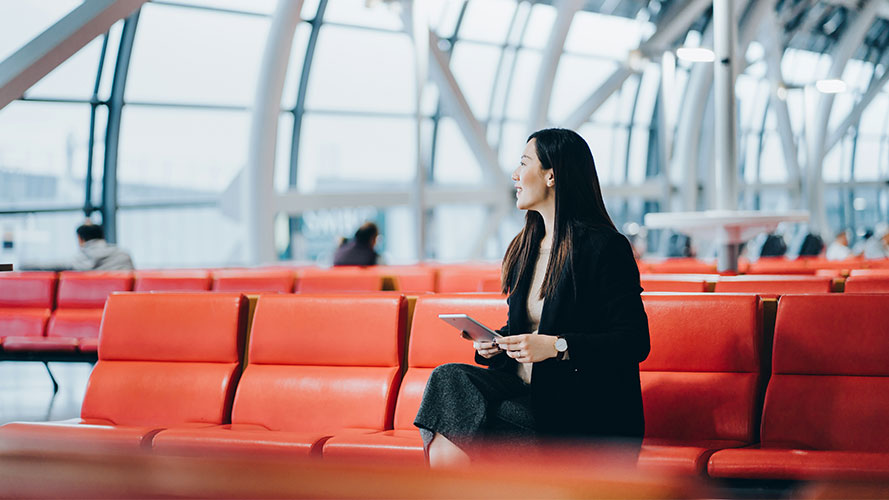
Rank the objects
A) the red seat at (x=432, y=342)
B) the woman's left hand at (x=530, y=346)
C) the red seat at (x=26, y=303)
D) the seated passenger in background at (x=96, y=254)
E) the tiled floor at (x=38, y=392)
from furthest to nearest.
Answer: the seated passenger in background at (x=96, y=254) → the red seat at (x=26, y=303) → the tiled floor at (x=38, y=392) → the red seat at (x=432, y=342) → the woman's left hand at (x=530, y=346)

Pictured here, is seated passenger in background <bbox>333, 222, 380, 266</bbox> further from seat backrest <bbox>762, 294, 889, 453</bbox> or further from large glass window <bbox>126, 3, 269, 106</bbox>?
seat backrest <bbox>762, 294, 889, 453</bbox>

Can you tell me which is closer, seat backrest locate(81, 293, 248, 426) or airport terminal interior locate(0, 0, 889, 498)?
airport terminal interior locate(0, 0, 889, 498)

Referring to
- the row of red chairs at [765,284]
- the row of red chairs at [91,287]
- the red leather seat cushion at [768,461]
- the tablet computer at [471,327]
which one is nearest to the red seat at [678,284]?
the row of red chairs at [765,284]

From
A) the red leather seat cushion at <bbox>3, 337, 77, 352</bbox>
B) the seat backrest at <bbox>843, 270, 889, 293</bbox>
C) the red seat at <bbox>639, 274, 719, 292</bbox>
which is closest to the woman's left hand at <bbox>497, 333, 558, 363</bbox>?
the red seat at <bbox>639, 274, 719, 292</bbox>

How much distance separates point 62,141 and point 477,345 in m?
13.3

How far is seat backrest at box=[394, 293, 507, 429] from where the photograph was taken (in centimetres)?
377

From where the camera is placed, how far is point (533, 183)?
10.4 feet

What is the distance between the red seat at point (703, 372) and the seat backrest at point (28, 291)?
6472 mm

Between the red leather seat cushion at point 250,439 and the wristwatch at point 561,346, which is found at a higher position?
the wristwatch at point 561,346

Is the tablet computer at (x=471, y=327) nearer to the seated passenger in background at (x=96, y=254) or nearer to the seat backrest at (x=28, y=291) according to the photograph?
the seat backrest at (x=28, y=291)

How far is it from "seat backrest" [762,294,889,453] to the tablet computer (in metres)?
1.12

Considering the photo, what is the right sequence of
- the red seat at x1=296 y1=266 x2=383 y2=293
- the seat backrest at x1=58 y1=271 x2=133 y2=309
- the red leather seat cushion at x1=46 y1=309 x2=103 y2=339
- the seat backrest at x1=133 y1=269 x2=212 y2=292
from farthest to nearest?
the seat backrest at x1=58 y1=271 x2=133 y2=309 → the red leather seat cushion at x1=46 y1=309 x2=103 y2=339 → the seat backrest at x1=133 y1=269 x2=212 y2=292 → the red seat at x1=296 y1=266 x2=383 y2=293

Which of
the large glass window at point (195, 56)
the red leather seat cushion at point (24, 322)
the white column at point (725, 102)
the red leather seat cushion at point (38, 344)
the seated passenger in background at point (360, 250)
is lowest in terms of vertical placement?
the red leather seat cushion at point (38, 344)

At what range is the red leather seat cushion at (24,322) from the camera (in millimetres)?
8188
